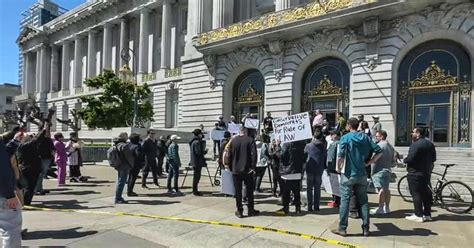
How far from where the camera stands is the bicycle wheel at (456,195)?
9.23 m

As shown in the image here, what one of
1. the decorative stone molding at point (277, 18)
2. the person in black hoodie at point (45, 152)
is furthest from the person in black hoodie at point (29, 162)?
the decorative stone molding at point (277, 18)

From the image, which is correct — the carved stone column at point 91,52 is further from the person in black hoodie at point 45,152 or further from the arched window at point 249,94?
the person in black hoodie at point 45,152

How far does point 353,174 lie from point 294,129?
95.6 inches

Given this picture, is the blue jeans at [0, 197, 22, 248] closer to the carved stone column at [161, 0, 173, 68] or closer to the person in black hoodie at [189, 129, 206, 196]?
the person in black hoodie at [189, 129, 206, 196]

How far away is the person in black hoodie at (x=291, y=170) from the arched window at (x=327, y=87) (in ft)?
51.6

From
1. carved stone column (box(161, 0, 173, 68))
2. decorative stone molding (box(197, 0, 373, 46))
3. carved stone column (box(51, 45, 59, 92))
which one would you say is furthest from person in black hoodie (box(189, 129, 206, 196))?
carved stone column (box(51, 45, 59, 92))

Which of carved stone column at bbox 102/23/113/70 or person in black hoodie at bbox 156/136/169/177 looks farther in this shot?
carved stone column at bbox 102/23/113/70

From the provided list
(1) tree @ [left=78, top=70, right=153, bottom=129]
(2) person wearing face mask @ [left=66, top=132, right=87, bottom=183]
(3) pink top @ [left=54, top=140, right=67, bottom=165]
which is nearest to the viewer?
(3) pink top @ [left=54, top=140, right=67, bottom=165]

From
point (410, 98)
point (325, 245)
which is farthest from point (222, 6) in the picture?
point (325, 245)

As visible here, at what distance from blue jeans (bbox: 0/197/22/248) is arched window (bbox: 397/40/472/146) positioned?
20292mm

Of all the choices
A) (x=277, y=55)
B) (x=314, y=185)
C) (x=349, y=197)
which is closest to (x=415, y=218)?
(x=314, y=185)

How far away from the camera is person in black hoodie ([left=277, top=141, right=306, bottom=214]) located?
8664mm

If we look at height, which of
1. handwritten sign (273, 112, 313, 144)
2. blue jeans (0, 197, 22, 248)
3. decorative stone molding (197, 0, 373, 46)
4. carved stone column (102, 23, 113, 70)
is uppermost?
carved stone column (102, 23, 113, 70)

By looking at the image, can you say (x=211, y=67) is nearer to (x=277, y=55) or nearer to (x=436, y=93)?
(x=277, y=55)
